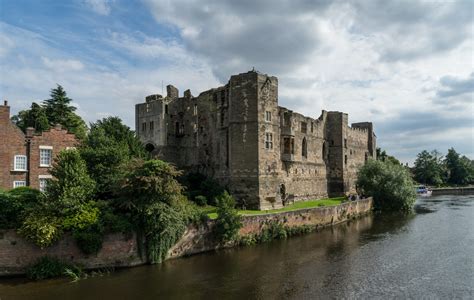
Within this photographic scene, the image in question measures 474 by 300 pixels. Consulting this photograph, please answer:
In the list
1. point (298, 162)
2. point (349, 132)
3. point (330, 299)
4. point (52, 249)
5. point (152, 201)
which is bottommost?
point (330, 299)

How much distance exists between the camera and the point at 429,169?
111 meters

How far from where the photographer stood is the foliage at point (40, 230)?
1967cm

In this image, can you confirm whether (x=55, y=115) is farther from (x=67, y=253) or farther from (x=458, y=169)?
(x=458, y=169)

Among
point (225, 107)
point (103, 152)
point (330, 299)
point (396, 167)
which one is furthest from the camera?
point (396, 167)

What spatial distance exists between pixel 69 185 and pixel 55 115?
29349mm

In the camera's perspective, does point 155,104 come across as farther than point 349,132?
No

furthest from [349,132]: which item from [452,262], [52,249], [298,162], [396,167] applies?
[52,249]

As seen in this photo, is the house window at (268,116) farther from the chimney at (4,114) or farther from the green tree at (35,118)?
the green tree at (35,118)

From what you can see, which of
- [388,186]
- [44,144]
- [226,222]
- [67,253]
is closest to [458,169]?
[388,186]

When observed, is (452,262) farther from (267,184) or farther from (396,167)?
(396,167)

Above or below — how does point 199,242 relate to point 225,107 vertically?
below

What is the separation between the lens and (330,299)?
54.8 ft

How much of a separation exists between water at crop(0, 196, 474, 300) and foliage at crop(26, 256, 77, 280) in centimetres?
67

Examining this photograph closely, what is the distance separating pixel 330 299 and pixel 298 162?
30.1 m
